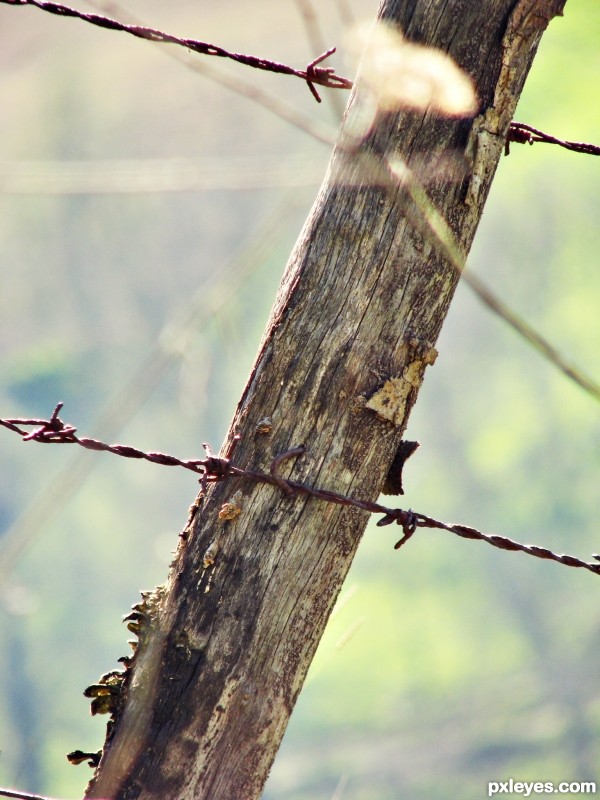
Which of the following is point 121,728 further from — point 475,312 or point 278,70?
point 475,312

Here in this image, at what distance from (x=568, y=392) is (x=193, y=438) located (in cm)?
590

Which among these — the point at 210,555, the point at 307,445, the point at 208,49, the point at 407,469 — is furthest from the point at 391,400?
the point at 407,469

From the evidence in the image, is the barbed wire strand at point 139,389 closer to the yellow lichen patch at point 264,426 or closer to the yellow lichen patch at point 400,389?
the yellow lichen patch at point 264,426

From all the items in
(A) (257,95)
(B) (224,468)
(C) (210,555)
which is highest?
(A) (257,95)

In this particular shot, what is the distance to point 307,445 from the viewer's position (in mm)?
1509

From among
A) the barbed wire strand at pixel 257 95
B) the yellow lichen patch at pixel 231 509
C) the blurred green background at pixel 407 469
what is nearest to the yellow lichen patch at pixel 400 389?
the yellow lichen patch at pixel 231 509

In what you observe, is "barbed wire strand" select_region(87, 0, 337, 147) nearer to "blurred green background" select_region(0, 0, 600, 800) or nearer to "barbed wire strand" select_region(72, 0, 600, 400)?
"barbed wire strand" select_region(72, 0, 600, 400)

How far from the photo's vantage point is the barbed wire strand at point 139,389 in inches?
72.7

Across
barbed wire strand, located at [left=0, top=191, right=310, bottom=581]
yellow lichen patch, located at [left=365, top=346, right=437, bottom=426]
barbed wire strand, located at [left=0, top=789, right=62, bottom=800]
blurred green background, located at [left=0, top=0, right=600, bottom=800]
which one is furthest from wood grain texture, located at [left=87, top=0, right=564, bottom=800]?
blurred green background, located at [left=0, top=0, right=600, bottom=800]

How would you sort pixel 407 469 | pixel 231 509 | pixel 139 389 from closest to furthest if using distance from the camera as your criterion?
pixel 231 509
pixel 139 389
pixel 407 469

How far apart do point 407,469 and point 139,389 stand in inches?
393

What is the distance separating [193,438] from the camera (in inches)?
460

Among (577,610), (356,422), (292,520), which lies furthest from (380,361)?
(577,610)

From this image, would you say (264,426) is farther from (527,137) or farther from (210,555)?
(527,137)
